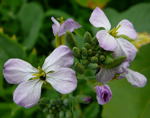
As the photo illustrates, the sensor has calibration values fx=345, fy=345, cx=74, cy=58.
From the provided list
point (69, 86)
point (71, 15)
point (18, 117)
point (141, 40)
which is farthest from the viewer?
point (71, 15)

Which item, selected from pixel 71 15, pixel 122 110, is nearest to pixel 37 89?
pixel 122 110

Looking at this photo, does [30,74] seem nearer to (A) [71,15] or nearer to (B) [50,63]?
(B) [50,63]

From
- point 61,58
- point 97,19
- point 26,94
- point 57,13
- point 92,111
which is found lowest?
point 92,111

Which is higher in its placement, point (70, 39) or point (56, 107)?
point (70, 39)

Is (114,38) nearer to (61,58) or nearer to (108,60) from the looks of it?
(108,60)

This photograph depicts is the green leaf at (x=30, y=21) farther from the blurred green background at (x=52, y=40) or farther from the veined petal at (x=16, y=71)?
the veined petal at (x=16, y=71)

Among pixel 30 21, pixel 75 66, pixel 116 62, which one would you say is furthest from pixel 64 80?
pixel 30 21

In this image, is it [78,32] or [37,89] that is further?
[78,32]
